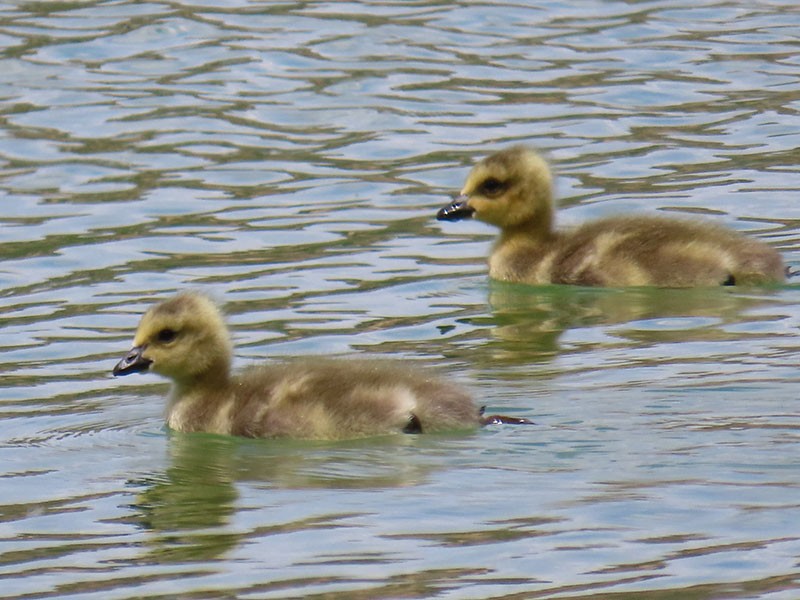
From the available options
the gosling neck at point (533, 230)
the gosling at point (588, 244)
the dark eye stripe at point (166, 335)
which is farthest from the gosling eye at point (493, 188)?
the dark eye stripe at point (166, 335)

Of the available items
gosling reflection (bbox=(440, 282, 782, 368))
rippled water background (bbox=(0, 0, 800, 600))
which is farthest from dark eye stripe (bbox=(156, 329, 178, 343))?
gosling reflection (bbox=(440, 282, 782, 368))

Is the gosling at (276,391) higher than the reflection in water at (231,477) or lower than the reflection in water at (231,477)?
higher

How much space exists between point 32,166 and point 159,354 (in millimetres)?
5375

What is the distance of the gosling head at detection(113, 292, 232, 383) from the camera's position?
8.05 meters

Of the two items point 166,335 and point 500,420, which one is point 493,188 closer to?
point 166,335

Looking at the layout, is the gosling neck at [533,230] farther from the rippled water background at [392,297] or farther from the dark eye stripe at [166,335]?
the dark eye stripe at [166,335]

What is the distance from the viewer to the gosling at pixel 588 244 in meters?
9.84

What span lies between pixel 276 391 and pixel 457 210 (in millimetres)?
3207

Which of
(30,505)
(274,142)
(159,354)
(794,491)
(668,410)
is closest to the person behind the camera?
(794,491)

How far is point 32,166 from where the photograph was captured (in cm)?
1317

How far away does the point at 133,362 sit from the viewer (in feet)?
26.3

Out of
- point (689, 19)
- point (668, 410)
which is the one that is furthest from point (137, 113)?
point (668, 410)

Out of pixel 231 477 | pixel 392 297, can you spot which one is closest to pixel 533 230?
pixel 392 297

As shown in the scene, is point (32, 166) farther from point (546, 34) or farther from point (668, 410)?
point (668, 410)
